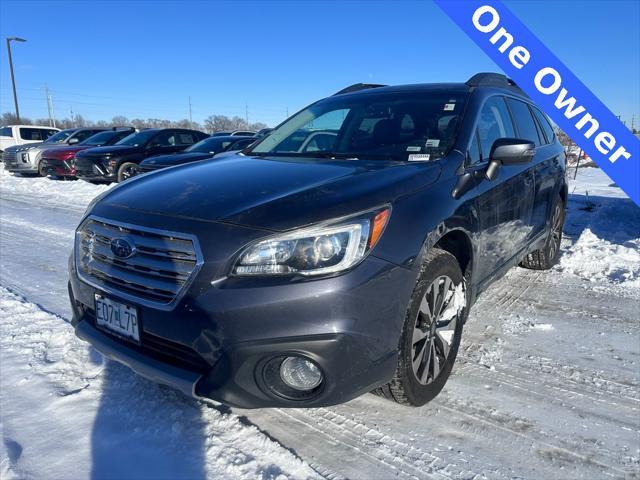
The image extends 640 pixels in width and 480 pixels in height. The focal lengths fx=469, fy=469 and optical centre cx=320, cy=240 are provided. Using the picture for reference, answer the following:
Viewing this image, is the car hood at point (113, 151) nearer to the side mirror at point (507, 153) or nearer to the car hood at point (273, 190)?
the car hood at point (273, 190)

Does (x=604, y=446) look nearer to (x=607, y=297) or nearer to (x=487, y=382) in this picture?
(x=487, y=382)

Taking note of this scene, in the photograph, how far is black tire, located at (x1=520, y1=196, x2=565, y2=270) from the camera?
4793 mm

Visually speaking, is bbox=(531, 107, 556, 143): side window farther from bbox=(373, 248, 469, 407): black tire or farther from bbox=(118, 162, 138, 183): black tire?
bbox=(118, 162, 138, 183): black tire

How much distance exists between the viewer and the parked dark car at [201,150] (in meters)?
9.38

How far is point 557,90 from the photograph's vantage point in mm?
4293

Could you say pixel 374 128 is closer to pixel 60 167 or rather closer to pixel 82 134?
pixel 60 167

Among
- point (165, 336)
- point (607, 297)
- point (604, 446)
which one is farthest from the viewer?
point (607, 297)

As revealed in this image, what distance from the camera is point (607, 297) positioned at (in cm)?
420

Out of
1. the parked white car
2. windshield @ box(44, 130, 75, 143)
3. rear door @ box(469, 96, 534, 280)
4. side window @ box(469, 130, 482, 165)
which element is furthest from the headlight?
the parked white car

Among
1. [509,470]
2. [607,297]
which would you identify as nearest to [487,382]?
[509,470]

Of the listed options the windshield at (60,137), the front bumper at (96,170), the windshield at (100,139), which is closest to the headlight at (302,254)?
the front bumper at (96,170)

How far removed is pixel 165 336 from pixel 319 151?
1754 mm

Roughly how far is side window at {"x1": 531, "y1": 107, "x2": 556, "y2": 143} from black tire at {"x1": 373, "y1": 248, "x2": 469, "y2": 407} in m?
2.77

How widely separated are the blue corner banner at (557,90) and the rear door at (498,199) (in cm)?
87
